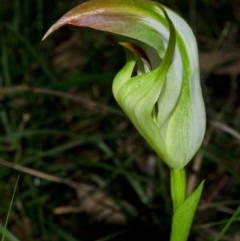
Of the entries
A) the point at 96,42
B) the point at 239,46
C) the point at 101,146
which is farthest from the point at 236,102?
the point at 101,146

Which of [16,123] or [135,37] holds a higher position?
[135,37]

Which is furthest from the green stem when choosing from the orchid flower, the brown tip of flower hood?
the brown tip of flower hood

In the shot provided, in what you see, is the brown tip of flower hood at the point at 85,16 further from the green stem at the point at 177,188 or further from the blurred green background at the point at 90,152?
the blurred green background at the point at 90,152

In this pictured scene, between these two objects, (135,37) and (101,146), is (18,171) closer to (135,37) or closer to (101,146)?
(101,146)

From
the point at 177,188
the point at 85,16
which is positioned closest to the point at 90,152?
the point at 177,188

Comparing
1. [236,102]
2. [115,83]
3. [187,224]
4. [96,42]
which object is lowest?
[236,102]

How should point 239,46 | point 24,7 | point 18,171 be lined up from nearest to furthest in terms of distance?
point 18,171
point 24,7
point 239,46

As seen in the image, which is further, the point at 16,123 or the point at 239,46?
the point at 239,46

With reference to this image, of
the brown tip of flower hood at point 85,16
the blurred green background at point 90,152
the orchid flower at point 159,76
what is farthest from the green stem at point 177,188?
the blurred green background at point 90,152
